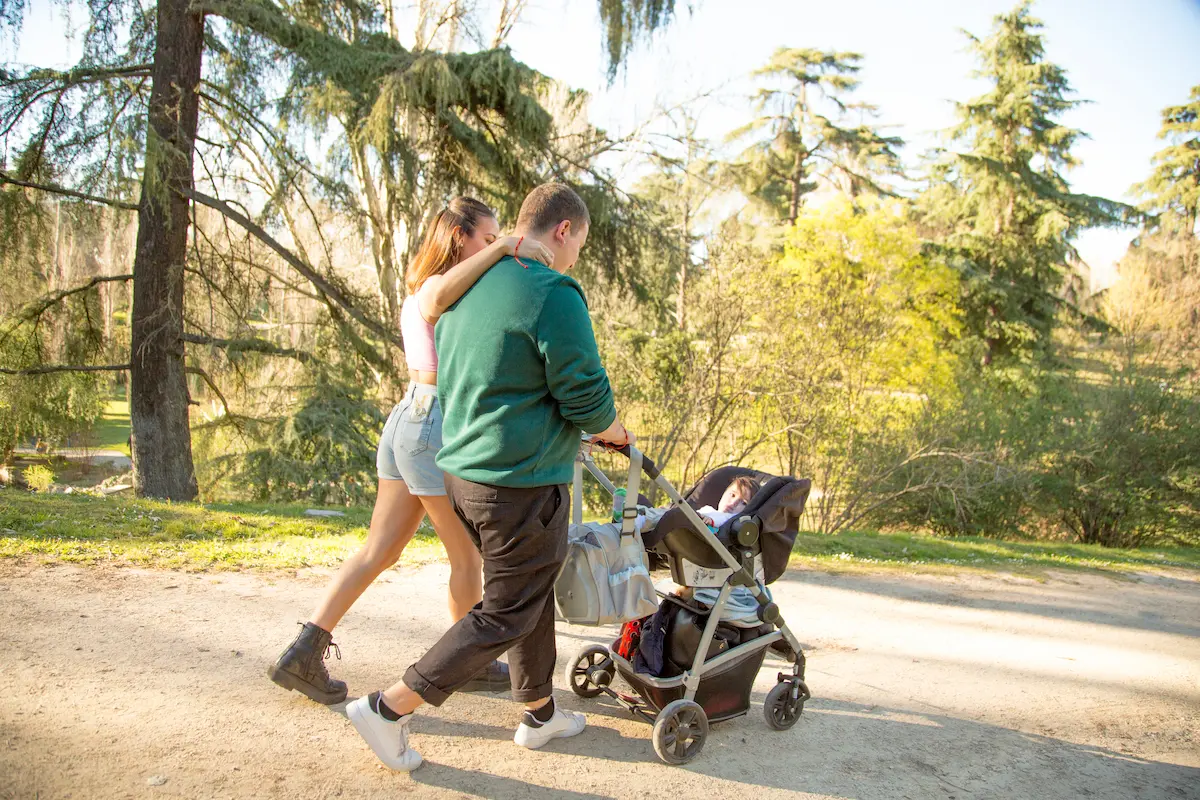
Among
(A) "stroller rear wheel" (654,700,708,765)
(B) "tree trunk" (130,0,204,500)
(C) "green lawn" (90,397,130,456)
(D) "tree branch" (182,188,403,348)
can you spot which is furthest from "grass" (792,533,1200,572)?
(C) "green lawn" (90,397,130,456)

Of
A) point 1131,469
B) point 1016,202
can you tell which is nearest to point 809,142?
point 1016,202

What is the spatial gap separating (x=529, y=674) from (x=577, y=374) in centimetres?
109

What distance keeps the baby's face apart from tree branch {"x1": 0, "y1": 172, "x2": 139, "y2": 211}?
779cm

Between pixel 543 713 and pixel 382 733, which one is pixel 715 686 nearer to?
pixel 543 713

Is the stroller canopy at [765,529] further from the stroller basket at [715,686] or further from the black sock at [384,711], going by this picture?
the black sock at [384,711]

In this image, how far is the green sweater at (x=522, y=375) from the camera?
8.52 feet

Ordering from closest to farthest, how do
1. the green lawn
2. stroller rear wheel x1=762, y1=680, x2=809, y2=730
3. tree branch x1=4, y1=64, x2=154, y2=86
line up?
1. stroller rear wheel x1=762, y1=680, x2=809, y2=730
2. tree branch x1=4, y1=64, x2=154, y2=86
3. the green lawn

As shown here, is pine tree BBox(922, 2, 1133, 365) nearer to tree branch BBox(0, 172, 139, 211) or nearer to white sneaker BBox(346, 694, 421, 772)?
tree branch BBox(0, 172, 139, 211)

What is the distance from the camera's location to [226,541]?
5.85m

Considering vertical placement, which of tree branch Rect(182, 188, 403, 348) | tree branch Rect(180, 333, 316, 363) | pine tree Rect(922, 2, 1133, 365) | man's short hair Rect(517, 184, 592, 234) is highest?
pine tree Rect(922, 2, 1133, 365)

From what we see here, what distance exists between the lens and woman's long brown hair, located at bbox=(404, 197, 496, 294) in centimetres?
318

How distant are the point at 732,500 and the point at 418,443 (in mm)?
1350

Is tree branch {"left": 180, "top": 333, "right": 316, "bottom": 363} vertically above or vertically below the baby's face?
above

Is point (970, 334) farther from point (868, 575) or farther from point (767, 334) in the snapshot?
point (868, 575)
